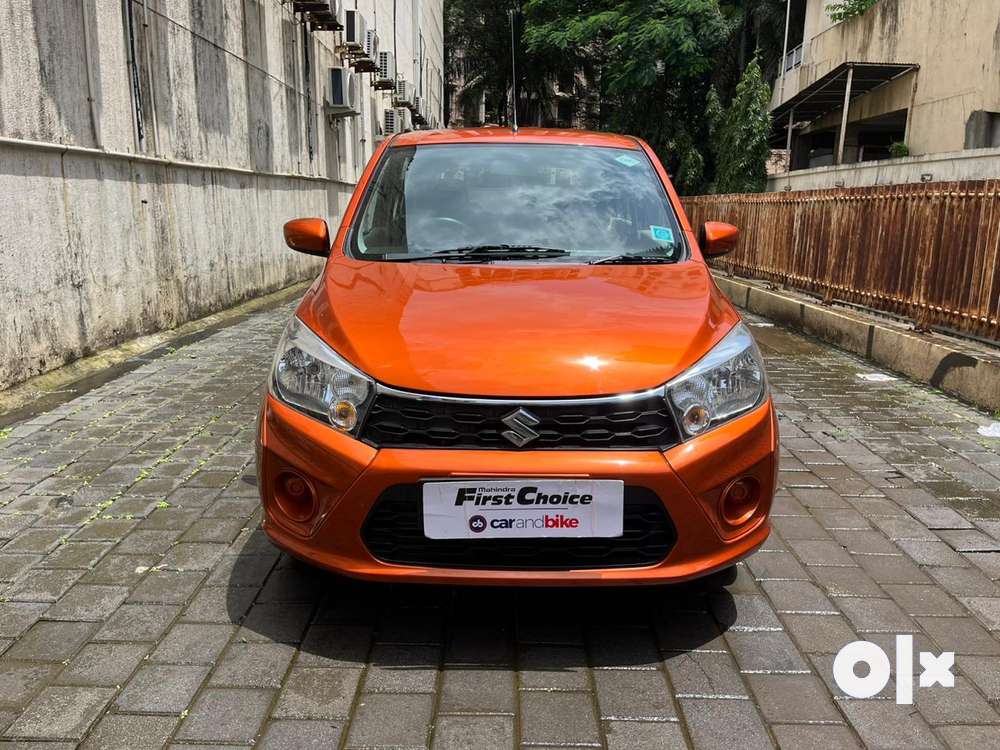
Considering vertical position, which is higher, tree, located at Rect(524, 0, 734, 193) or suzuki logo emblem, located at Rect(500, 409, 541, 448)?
tree, located at Rect(524, 0, 734, 193)

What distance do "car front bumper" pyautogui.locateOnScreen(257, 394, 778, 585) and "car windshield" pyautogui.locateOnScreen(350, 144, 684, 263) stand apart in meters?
1.08

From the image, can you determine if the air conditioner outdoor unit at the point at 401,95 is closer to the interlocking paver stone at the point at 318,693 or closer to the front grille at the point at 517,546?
the front grille at the point at 517,546

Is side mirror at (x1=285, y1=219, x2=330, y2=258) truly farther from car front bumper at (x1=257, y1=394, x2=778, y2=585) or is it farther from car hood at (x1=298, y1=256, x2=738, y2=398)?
car front bumper at (x1=257, y1=394, x2=778, y2=585)

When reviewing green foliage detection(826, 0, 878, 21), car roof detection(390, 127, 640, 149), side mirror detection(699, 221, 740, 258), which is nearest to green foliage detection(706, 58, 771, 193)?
green foliage detection(826, 0, 878, 21)

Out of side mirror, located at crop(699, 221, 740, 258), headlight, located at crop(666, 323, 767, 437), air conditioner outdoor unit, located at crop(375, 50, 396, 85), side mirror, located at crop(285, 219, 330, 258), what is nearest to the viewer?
headlight, located at crop(666, 323, 767, 437)

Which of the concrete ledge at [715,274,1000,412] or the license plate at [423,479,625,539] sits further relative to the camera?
the concrete ledge at [715,274,1000,412]

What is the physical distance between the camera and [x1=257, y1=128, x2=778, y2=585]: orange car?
2439mm

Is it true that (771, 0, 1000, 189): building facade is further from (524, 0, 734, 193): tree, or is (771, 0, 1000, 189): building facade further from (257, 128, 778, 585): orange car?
(257, 128, 778, 585): orange car

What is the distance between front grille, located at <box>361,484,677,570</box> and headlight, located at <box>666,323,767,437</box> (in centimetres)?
30

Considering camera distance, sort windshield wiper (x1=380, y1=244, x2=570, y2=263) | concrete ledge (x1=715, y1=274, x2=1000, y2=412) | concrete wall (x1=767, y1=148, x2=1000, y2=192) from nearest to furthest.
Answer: windshield wiper (x1=380, y1=244, x2=570, y2=263) < concrete ledge (x1=715, y1=274, x2=1000, y2=412) < concrete wall (x1=767, y1=148, x2=1000, y2=192)

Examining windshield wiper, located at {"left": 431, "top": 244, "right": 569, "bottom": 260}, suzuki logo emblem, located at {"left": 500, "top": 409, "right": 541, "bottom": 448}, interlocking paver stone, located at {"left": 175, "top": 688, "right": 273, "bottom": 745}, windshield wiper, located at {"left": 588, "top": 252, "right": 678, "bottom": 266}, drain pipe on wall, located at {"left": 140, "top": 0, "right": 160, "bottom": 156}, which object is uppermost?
drain pipe on wall, located at {"left": 140, "top": 0, "right": 160, "bottom": 156}

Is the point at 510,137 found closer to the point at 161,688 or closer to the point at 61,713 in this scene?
the point at 161,688

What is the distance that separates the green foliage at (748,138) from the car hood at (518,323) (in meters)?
22.5

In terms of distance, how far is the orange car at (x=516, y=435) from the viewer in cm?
244
